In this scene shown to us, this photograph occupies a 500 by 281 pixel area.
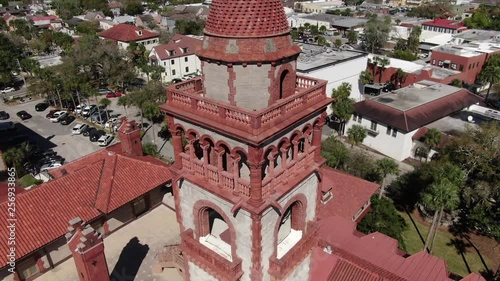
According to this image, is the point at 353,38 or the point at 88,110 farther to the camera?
the point at 353,38

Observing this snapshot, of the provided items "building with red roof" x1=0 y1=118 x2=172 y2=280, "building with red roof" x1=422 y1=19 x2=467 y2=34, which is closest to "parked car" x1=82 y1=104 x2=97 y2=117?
"building with red roof" x1=0 y1=118 x2=172 y2=280

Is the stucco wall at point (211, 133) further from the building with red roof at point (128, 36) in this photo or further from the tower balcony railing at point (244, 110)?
the building with red roof at point (128, 36)

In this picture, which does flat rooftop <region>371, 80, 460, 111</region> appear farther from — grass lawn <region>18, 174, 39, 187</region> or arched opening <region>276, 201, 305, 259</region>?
grass lawn <region>18, 174, 39, 187</region>

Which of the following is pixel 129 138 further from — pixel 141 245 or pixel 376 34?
pixel 376 34

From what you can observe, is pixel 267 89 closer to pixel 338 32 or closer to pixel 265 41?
pixel 265 41

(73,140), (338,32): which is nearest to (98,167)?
(73,140)

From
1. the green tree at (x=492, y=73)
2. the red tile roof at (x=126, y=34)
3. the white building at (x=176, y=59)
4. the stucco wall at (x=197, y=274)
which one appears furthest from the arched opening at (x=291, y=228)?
the red tile roof at (x=126, y=34)

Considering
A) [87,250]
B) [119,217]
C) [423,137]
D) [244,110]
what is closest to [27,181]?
[119,217]
